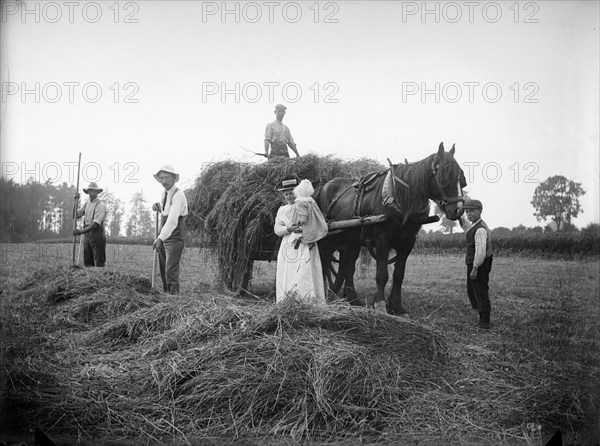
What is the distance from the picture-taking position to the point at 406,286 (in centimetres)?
772

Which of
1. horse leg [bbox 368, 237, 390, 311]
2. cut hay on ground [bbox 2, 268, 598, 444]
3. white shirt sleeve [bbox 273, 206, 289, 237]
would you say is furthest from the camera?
horse leg [bbox 368, 237, 390, 311]

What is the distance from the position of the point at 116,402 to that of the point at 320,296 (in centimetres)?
284

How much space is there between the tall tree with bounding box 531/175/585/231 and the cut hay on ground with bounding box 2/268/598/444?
1506 millimetres

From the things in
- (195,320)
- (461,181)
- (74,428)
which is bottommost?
(74,428)

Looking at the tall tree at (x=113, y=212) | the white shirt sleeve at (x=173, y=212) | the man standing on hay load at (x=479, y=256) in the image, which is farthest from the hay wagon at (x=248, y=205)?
the man standing on hay load at (x=479, y=256)

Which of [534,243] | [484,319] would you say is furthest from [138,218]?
[534,243]

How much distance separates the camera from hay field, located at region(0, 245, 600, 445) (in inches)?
116

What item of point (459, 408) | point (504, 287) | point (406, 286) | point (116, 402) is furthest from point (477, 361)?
point (406, 286)

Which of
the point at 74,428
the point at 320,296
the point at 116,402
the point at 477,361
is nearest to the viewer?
the point at 74,428

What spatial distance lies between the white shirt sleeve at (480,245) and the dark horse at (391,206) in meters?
0.35

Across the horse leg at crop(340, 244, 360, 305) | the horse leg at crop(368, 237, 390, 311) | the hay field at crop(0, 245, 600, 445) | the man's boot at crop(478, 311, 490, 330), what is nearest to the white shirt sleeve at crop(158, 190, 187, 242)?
the hay field at crop(0, 245, 600, 445)

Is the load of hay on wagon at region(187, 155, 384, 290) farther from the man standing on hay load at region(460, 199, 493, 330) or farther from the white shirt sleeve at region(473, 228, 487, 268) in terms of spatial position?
the white shirt sleeve at region(473, 228, 487, 268)

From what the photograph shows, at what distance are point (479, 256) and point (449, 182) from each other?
887 mm

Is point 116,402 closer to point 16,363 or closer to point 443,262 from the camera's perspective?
point 16,363
